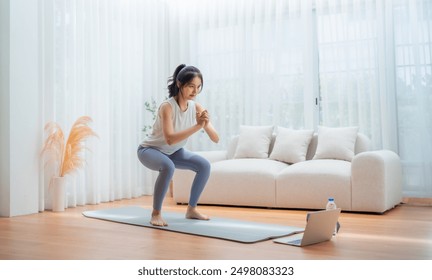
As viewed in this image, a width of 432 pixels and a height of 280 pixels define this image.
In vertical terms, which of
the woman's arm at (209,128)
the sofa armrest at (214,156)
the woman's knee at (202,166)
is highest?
the woman's arm at (209,128)

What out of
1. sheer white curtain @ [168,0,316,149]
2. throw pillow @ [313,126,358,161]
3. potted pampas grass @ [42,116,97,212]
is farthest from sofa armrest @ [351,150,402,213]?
potted pampas grass @ [42,116,97,212]

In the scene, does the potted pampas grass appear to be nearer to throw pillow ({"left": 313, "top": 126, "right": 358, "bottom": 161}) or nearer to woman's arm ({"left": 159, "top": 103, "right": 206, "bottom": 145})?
woman's arm ({"left": 159, "top": 103, "right": 206, "bottom": 145})

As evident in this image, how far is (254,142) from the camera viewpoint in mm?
5180

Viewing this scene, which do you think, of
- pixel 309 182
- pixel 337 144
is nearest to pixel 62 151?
pixel 309 182

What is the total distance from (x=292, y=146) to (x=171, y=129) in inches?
78.3

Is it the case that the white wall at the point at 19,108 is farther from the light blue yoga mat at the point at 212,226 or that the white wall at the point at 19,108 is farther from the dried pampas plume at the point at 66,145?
the light blue yoga mat at the point at 212,226

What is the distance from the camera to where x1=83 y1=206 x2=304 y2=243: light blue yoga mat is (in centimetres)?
296

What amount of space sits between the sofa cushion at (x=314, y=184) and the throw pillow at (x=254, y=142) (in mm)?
639

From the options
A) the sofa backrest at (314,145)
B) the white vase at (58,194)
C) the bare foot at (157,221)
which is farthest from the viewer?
the sofa backrest at (314,145)

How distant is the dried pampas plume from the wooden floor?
0.66m

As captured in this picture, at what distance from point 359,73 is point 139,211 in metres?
2.80

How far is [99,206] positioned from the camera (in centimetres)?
473

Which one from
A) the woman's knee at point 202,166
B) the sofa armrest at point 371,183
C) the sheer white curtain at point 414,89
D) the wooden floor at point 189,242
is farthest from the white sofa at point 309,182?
the woman's knee at point 202,166

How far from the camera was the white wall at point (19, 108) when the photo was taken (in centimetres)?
406
